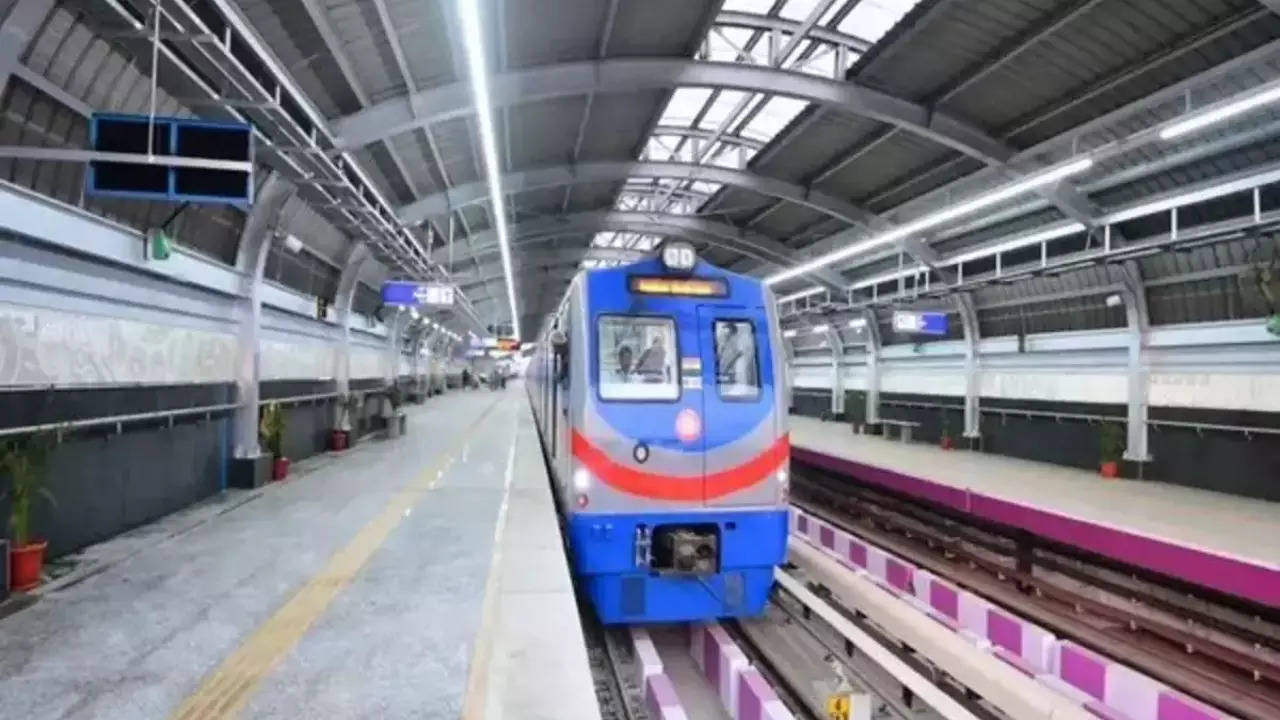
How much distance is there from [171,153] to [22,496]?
2.57 metres

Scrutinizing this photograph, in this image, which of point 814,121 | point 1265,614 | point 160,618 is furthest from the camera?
point 814,121

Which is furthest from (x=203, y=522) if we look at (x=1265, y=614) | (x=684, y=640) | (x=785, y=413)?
(x=1265, y=614)

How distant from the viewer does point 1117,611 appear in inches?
293

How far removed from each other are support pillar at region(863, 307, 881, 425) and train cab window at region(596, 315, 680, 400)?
18.7 m

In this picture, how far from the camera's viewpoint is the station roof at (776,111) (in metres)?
6.41

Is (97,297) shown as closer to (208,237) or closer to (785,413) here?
(208,237)

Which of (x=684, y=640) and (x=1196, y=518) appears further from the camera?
(x=1196, y=518)

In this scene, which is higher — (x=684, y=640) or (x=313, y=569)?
(x=313, y=569)

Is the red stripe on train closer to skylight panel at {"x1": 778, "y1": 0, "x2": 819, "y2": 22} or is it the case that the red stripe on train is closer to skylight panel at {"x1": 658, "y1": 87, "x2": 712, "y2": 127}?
skylight panel at {"x1": 778, "y1": 0, "x2": 819, "y2": 22}

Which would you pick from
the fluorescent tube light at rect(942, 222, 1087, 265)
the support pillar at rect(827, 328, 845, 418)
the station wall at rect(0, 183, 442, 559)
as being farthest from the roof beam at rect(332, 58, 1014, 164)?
the support pillar at rect(827, 328, 845, 418)

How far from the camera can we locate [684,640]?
6.71m

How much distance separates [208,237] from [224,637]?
5903 millimetres

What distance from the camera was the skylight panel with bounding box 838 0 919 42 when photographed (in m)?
10.6

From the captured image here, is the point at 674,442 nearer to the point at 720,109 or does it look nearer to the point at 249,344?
the point at 249,344
